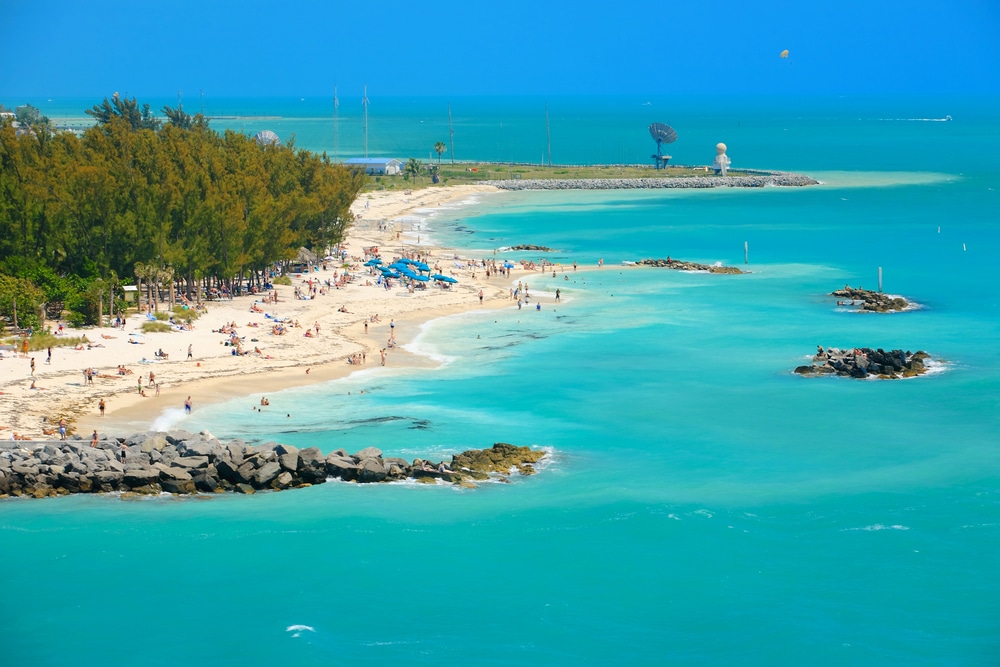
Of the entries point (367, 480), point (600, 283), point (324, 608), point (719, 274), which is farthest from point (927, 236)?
point (324, 608)

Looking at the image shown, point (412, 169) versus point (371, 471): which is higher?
point (412, 169)

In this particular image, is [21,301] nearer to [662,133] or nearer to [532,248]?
[532,248]

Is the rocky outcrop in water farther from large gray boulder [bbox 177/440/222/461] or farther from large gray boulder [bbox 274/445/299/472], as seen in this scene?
large gray boulder [bbox 177/440/222/461]

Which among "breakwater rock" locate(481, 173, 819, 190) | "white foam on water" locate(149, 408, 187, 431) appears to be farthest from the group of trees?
"breakwater rock" locate(481, 173, 819, 190)

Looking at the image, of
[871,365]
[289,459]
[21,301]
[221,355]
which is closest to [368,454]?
[289,459]

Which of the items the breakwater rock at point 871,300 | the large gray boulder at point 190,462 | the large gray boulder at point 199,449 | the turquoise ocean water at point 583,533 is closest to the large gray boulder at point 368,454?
the turquoise ocean water at point 583,533

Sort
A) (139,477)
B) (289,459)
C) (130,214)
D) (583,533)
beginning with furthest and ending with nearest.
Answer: (130,214) → (289,459) → (139,477) → (583,533)

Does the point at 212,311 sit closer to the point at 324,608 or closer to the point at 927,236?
the point at 324,608
